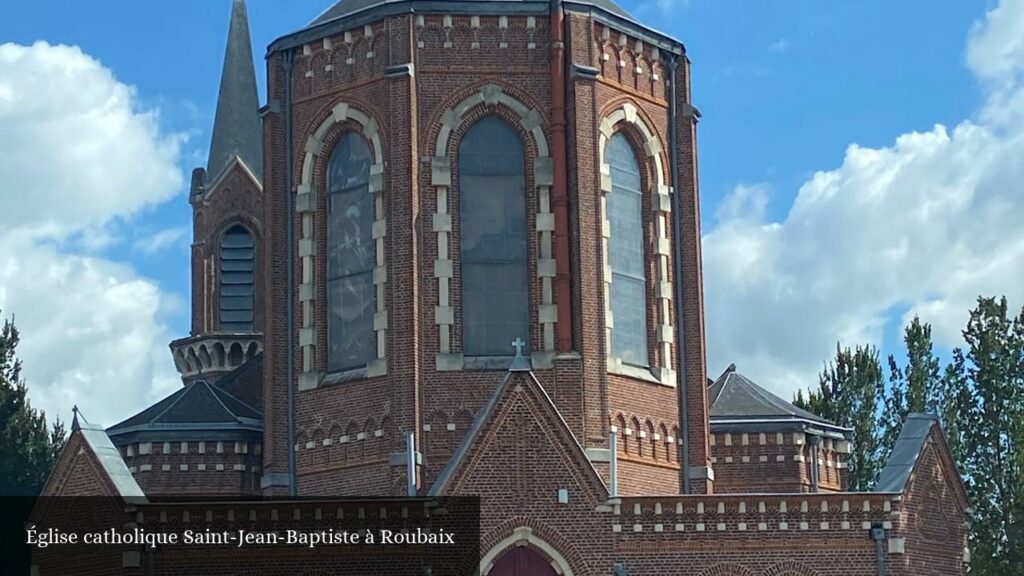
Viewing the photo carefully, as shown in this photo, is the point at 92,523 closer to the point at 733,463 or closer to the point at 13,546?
the point at 13,546

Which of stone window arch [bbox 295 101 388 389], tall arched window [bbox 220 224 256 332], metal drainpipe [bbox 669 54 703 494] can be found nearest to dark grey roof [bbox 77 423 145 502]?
stone window arch [bbox 295 101 388 389]

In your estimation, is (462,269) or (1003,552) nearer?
(462,269)

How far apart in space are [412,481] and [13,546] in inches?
350

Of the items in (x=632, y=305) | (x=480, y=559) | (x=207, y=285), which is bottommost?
(x=480, y=559)

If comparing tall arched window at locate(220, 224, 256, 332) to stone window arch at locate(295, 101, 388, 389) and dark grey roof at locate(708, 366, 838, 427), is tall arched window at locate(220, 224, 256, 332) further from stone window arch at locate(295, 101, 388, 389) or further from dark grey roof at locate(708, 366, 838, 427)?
dark grey roof at locate(708, 366, 838, 427)

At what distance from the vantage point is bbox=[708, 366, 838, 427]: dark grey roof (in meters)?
48.0

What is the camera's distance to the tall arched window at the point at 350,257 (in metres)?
44.4

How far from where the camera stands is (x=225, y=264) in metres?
60.6

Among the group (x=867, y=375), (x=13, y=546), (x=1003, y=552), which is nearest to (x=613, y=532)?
(x=13, y=546)

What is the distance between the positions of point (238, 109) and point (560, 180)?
2288 centimetres

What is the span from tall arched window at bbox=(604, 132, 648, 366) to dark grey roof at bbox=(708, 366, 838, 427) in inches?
162

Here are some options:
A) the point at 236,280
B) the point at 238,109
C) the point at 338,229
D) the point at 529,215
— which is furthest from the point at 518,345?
the point at 238,109

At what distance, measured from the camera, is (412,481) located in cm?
4144

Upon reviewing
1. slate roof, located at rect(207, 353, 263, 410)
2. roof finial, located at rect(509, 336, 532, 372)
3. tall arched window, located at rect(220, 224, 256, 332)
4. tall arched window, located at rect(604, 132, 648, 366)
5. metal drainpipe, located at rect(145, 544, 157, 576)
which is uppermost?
tall arched window, located at rect(220, 224, 256, 332)
